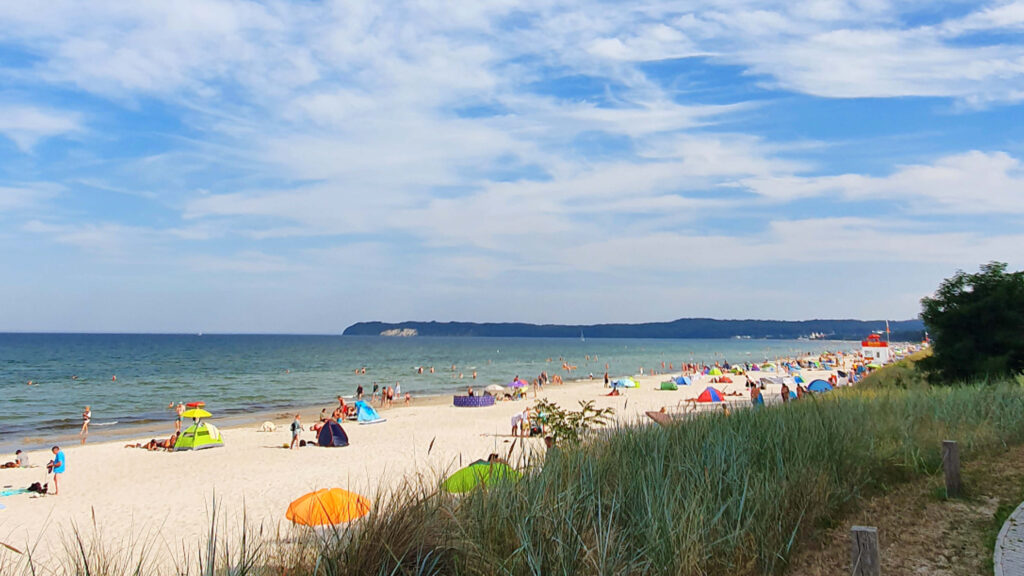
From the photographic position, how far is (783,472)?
602cm

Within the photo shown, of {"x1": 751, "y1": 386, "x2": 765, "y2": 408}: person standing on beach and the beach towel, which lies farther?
the beach towel

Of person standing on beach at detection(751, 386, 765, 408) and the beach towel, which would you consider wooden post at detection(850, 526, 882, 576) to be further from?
the beach towel

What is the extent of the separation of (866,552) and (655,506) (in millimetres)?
1326

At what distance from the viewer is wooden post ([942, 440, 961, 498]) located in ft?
21.5

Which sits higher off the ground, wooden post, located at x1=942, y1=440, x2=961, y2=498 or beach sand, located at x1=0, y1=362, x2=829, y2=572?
wooden post, located at x1=942, y1=440, x2=961, y2=498

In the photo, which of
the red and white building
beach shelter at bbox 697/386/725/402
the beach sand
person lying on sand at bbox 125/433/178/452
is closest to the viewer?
the beach sand

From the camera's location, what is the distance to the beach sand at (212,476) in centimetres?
1062

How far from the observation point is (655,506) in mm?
4727

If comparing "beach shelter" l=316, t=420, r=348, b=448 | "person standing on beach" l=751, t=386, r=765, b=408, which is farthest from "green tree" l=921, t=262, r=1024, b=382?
"beach shelter" l=316, t=420, r=348, b=448

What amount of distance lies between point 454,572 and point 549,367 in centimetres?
7445

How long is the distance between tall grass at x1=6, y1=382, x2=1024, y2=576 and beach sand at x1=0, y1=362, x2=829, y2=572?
0.88 m

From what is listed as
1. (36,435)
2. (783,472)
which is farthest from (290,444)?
(783,472)

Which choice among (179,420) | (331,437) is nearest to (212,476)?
(331,437)

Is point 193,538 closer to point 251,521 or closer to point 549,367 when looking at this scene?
point 251,521
